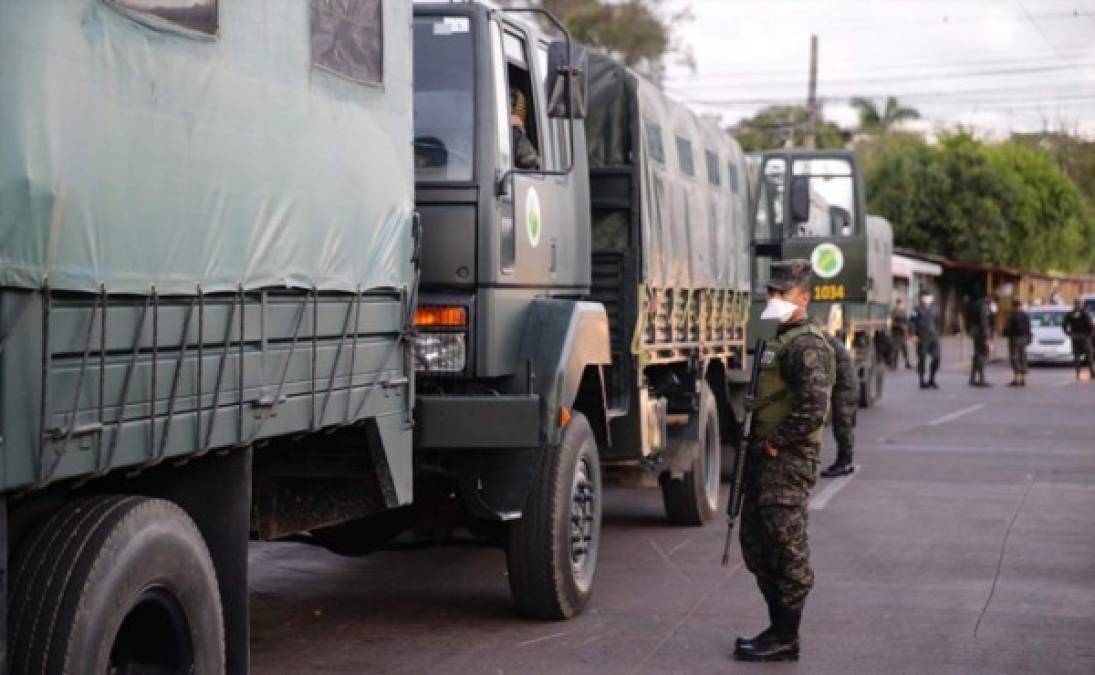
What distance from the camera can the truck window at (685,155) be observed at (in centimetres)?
1252

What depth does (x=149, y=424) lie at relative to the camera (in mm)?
4930

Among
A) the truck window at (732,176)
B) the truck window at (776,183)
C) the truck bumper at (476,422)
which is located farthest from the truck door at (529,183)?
the truck window at (776,183)

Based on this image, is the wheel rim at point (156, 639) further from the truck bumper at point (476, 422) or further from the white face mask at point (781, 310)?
the white face mask at point (781, 310)

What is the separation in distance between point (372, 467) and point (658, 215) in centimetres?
475

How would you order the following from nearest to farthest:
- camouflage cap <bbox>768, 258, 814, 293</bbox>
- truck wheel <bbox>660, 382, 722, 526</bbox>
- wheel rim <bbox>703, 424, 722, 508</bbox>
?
1. camouflage cap <bbox>768, 258, 814, 293</bbox>
2. truck wheel <bbox>660, 382, 722, 526</bbox>
3. wheel rim <bbox>703, 424, 722, 508</bbox>

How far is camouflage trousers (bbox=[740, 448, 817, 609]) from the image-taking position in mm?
8234

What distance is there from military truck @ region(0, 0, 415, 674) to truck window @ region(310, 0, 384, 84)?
0.05ft

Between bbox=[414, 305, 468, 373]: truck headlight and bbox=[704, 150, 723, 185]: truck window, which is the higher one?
bbox=[704, 150, 723, 185]: truck window

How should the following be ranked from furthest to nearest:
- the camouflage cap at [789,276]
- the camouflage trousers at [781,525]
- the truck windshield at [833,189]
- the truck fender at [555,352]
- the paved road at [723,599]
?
1. the truck windshield at [833,189]
2. the truck fender at [555,352]
3. the camouflage cap at [789,276]
4. the paved road at [723,599]
5. the camouflage trousers at [781,525]

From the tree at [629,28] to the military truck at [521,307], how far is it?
48.0 meters

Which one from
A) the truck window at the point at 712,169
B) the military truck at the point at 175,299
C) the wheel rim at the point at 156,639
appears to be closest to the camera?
the military truck at the point at 175,299

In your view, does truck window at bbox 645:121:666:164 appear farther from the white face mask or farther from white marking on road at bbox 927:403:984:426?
white marking on road at bbox 927:403:984:426

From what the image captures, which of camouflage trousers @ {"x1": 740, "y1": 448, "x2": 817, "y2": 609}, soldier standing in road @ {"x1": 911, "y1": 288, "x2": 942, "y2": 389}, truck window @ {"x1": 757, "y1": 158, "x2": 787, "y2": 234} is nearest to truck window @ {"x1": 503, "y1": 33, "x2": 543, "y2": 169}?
camouflage trousers @ {"x1": 740, "y1": 448, "x2": 817, "y2": 609}

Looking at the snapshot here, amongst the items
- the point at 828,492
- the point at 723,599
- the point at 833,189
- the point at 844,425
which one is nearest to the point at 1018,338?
the point at 833,189
